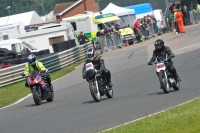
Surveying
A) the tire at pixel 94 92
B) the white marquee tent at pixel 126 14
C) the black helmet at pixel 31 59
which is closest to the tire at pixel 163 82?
the tire at pixel 94 92

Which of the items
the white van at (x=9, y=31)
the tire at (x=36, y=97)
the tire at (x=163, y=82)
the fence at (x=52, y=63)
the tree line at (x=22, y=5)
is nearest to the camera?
the tire at (x=163, y=82)

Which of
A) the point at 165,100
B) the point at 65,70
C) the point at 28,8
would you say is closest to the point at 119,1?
the point at 65,70

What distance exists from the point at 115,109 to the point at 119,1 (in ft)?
144

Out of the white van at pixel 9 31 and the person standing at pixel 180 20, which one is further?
the white van at pixel 9 31

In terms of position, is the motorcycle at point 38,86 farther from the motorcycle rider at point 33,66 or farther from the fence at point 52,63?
the fence at point 52,63

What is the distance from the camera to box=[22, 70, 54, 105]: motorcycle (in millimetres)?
16656

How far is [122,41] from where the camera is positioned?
39.0 meters

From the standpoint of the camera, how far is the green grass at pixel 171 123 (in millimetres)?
8505

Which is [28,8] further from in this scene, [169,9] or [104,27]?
[104,27]

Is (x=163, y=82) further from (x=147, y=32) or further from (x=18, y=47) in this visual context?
(x=147, y=32)

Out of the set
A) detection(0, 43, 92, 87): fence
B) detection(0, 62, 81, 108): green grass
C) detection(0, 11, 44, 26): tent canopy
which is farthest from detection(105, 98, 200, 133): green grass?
detection(0, 11, 44, 26): tent canopy

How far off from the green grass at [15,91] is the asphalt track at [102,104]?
2.78 ft

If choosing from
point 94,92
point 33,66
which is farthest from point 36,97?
point 94,92

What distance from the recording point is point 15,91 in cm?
2273
